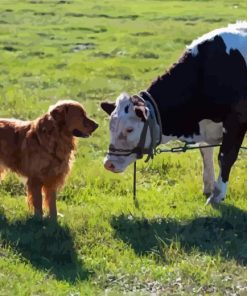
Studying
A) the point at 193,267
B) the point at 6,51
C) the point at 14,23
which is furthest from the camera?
the point at 14,23

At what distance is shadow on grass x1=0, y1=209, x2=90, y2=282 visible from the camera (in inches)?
297

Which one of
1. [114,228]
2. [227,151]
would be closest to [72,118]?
[114,228]

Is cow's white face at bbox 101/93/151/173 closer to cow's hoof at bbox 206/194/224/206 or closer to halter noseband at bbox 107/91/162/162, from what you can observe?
halter noseband at bbox 107/91/162/162

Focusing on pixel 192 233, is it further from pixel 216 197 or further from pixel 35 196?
pixel 35 196

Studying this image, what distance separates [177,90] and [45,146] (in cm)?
176

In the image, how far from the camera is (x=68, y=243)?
820cm

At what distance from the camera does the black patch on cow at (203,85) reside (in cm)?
955

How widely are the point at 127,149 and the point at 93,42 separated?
1669 cm

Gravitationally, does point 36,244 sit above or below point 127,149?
below

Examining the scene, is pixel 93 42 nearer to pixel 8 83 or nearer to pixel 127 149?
pixel 8 83

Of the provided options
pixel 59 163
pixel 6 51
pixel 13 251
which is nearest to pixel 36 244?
pixel 13 251

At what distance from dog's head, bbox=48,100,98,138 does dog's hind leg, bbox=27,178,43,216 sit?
734 millimetres

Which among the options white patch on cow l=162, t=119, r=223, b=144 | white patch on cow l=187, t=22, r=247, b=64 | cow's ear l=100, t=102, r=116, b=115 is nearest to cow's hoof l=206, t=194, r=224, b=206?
white patch on cow l=162, t=119, r=223, b=144

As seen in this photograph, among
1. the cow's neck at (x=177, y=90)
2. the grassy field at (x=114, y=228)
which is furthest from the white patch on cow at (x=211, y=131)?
the grassy field at (x=114, y=228)
